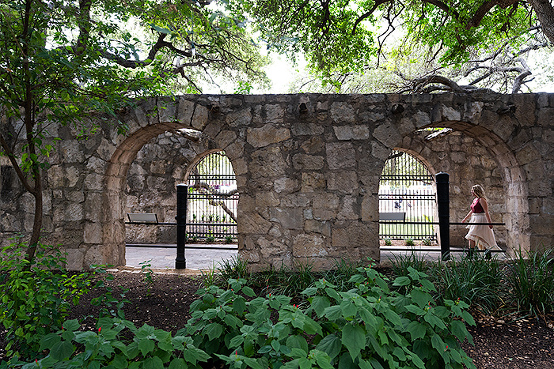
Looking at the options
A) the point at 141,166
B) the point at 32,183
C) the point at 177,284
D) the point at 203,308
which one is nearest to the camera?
the point at 203,308

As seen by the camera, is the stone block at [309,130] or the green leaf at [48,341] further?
the stone block at [309,130]

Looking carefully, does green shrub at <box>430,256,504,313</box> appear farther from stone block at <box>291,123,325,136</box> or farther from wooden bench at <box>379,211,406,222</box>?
wooden bench at <box>379,211,406,222</box>

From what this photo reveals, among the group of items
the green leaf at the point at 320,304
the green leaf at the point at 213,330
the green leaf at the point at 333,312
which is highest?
the green leaf at the point at 333,312

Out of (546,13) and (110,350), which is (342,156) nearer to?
(546,13)

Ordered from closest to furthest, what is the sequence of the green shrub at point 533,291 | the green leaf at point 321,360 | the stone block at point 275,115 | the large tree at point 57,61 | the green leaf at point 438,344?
the green leaf at point 321,360 < the green leaf at point 438,344 < the large tree at point 57,61 < the green shrub at point 533,291 < the stone block at point 275,115

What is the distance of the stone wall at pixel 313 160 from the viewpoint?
13.6 feet

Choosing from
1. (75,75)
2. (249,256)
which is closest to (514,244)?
(249,256)

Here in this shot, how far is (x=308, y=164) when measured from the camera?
4207mm

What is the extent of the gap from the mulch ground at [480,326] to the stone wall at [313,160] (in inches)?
39.2

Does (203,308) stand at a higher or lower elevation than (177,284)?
higher

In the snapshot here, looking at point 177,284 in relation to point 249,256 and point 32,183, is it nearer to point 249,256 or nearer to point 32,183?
point 249,256

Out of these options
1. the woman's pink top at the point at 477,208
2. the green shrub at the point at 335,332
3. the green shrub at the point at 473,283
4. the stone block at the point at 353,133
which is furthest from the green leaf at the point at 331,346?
the woman's pink top at the point at 477,208

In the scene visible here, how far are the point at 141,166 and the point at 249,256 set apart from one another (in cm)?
493

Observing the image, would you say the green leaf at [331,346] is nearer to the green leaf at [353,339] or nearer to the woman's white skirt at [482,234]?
the green leaf at [353,339]
